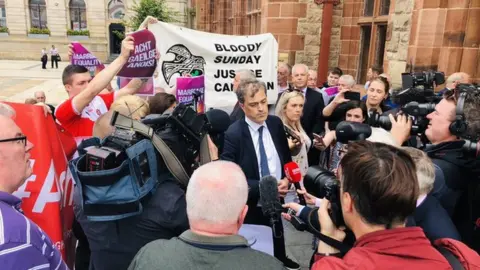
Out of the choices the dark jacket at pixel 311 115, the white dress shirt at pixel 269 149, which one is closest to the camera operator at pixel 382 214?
the white dress shirt at pixel 269 149

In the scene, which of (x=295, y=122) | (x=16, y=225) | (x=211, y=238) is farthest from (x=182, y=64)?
(x=211, y=238)

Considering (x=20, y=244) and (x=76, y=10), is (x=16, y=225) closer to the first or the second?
(x=20, y=244)

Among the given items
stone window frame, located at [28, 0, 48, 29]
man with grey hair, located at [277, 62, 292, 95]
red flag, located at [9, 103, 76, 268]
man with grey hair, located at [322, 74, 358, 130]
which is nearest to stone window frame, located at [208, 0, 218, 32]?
man with grey hair, located at [277, 62, 292, 95]

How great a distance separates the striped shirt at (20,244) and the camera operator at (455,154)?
186 cm

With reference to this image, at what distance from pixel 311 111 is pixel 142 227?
3.23 metres

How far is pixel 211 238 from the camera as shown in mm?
1310

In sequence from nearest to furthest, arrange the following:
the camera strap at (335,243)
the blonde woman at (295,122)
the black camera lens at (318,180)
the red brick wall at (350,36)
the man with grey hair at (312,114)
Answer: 1. the camera strap at (335,243)
2. the black camera lens at (318,180)
3. the blonde woman at (295,122)
4. the man with grey hair at (312,114)
5. the red brick wall at (350,36)

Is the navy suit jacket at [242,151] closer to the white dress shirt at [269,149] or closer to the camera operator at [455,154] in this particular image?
the white dress shirt at [269,149]

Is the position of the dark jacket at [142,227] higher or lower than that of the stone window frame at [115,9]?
lower

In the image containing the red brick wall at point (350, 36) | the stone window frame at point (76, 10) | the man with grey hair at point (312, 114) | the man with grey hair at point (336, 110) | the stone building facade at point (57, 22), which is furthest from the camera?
the stone window frame at point (76, 10)

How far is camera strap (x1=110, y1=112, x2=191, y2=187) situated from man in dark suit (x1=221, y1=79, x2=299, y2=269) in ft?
3.58

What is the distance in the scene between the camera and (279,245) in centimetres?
293

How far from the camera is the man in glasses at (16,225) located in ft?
4.25

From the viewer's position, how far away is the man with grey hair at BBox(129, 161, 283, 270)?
128 centimetres
